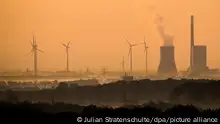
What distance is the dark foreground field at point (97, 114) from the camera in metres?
7.27

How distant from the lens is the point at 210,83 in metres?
8.74

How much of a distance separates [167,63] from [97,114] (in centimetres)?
231

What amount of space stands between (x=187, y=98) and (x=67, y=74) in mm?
2689

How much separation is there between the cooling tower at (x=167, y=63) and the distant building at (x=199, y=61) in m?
0.48

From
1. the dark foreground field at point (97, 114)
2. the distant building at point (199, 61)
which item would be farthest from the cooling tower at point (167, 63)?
the dark foreground field at point (97, 114)

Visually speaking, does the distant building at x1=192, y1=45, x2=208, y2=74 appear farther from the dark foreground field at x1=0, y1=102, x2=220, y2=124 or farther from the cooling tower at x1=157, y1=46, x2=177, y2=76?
the dark foreground field at x1=0, y1=102, x2=220, y2=124

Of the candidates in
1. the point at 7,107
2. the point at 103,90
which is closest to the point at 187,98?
the point at 103,90

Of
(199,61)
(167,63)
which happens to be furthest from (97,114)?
(199,61)

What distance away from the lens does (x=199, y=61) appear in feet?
30.3

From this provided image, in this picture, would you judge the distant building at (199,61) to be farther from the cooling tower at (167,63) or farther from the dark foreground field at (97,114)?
the dark foreground field at (97,114)

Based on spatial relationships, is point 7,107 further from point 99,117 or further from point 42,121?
point 99,117

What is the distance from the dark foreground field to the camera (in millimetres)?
7270

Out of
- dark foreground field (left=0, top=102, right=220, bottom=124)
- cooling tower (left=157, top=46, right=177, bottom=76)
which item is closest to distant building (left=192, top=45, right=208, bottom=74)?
cooling tower (left=157, top=46, right=177, bottom=76)

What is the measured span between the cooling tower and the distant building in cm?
48
